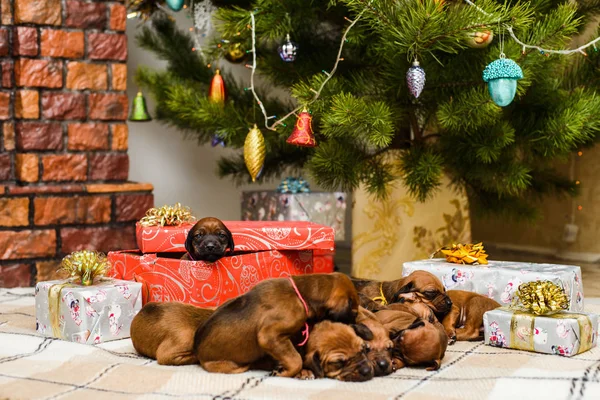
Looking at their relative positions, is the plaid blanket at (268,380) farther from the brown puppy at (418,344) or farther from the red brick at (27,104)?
the red brick at (27,104)

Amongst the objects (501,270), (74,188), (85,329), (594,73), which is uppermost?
(594,73)

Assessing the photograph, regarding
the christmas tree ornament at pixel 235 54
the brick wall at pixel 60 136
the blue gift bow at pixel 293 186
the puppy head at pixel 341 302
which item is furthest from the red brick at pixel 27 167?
the puppy head at pixel 341 302

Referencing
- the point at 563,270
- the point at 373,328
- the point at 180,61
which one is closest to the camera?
the point at 373,328

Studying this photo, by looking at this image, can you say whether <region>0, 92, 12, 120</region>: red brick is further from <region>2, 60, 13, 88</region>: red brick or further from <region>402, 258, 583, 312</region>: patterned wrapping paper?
<region>402, 258, 583, 312</region>: patterned wrapping paper

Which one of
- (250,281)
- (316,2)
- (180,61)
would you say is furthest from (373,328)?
(180,61)

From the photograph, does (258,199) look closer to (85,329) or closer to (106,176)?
(106,176)

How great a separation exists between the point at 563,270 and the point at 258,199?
1231 mm

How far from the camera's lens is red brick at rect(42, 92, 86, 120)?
229cm

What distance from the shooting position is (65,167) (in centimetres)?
232

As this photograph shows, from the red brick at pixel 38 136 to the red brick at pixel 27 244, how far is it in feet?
0.89

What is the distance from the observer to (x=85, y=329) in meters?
1.51

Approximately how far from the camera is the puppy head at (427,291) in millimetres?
1490

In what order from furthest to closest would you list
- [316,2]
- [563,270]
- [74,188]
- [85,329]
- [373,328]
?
[74,188], [316,2], [563,270], [85,329], [373,328]

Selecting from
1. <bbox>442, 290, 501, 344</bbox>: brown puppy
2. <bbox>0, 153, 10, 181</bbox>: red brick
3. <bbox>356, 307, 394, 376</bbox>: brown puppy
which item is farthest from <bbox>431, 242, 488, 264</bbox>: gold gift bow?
<bbox>0, 153, 10, 181</bbox>: red brick
